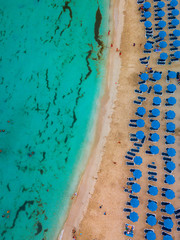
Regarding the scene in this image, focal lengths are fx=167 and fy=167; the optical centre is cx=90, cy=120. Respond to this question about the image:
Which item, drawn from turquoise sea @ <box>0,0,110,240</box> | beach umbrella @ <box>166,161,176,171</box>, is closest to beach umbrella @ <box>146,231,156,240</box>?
beach umbrella @ <box>166,161,176,171</box>

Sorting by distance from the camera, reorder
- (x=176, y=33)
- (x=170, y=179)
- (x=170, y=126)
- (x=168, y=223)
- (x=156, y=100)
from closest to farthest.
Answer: (x=168, y=223) < (x=170, y=179) < (x=170, y=126) < (x=156, y=100) < (x=176, y=33)

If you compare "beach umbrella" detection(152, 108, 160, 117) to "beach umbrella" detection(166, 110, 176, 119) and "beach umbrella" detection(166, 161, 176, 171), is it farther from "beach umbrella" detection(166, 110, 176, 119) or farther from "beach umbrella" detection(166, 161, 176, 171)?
"beach umbrella" detection(166, 161, 176, 171)

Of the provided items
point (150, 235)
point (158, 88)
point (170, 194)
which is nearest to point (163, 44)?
point (158, 88)

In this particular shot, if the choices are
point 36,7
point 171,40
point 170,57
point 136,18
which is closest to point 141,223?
point 170,57

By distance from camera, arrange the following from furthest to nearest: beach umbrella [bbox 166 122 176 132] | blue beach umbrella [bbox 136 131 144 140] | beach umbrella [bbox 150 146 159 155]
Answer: blue beach umbrella [bbox 136 131 144 140] → beach umbrella [bbox 150 146 159 155] → beach umbrella [bbox 166 122 176 132]

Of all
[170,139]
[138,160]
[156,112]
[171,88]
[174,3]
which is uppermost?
[174,3]

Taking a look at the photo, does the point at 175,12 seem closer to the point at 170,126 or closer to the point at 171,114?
the point at 171,114

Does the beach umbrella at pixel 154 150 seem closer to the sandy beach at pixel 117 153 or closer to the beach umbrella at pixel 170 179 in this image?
the sandy beach at pixel 117 153
